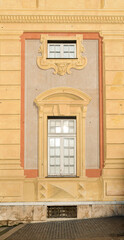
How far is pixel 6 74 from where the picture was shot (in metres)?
10.4

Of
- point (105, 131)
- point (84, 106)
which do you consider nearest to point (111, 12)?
point (84, 106)

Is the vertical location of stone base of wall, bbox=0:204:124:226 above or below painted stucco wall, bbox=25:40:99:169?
below

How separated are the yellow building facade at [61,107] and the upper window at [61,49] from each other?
39mm

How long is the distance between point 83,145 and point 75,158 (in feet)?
2.02

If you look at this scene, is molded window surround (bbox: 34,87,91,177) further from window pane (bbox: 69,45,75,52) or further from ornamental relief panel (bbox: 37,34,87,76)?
window pane (bbox: 69,45,75,52)

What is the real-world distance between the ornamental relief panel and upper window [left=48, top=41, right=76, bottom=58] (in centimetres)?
18

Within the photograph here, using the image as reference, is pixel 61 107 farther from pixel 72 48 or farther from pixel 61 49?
pixel 72 48

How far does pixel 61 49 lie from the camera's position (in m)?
10.7

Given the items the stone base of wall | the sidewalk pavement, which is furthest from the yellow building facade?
the sidewalk pavement

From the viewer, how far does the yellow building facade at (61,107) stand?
10023mm

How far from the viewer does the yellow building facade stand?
10.0 m

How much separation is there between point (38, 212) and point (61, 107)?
4047 millimetres

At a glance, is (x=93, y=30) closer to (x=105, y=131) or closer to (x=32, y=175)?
(x=105, y=131)

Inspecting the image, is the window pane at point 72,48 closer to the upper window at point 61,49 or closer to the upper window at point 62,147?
the upper window at point 61,49
